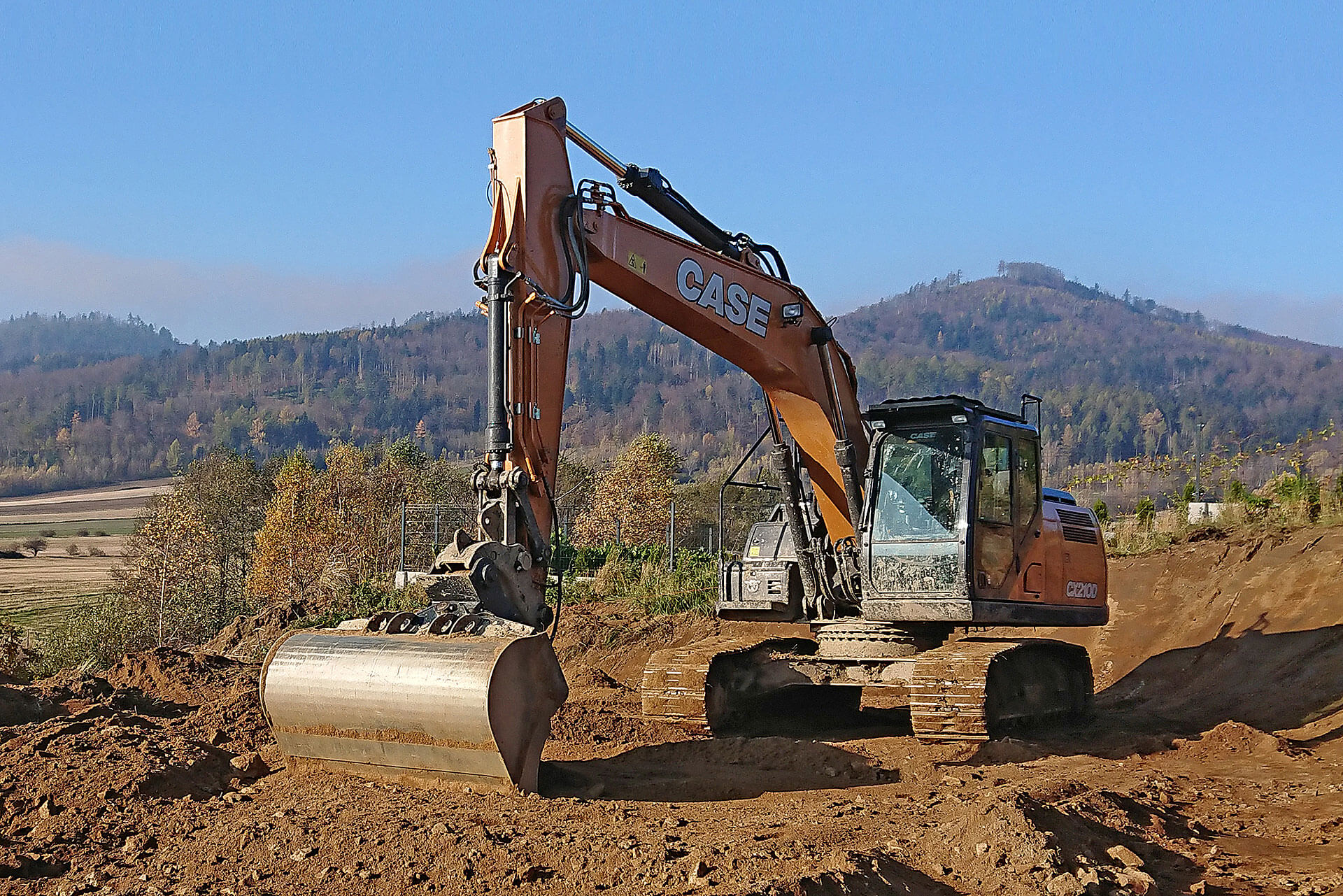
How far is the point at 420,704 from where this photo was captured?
724 cm

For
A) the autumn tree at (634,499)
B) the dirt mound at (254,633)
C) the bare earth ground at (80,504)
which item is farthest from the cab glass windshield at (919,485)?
the bare earth ground at (80,504)

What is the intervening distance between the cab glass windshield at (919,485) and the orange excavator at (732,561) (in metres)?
0.02

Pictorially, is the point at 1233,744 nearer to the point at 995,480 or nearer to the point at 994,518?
the point at 994,518

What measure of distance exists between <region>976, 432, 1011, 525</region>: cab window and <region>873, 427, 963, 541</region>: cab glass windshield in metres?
0.23

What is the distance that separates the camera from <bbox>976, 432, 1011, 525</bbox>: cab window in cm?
1062

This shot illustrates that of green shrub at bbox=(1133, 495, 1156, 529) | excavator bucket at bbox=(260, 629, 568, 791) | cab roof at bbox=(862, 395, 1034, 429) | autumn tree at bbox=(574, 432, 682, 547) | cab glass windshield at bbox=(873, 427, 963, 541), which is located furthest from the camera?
autumn tree at bbox=(574, 432, 682, 547)

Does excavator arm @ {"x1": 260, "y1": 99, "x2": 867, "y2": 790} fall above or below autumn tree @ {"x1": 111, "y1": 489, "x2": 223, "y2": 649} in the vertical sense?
above

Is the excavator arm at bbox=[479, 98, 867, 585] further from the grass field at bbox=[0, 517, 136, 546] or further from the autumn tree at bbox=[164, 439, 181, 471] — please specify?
the autumn tree at bbox=[164, 439, 181, 471]

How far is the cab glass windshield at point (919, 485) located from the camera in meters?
10.6

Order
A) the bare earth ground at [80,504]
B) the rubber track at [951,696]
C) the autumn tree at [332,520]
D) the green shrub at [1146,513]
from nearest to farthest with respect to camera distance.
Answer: the rubber track at [951,696] < the green shrub at [1146,513] < the autumn tree at [332,520] < the bare earth ground at [80,504]

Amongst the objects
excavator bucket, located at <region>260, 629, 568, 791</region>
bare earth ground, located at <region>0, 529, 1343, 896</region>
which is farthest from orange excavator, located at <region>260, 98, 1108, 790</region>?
bare earth ground, located at <region>0, 529, 1343, 896</region>

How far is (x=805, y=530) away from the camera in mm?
11695

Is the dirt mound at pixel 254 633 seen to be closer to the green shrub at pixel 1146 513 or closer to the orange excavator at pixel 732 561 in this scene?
the orange excavator at pixel 732 561

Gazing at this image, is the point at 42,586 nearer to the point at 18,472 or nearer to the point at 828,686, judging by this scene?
the point at 828,686
